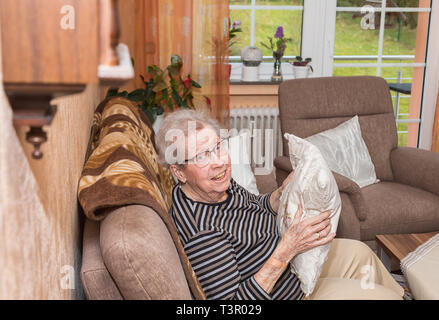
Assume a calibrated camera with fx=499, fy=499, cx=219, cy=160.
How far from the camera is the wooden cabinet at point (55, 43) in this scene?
2.10 feet

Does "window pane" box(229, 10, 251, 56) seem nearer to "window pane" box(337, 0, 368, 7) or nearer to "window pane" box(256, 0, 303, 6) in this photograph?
"window pane" box(256, 0, 303, 6)

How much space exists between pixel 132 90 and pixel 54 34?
296 cm

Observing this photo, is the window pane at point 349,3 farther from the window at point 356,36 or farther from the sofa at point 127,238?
the sofa at point 127,238

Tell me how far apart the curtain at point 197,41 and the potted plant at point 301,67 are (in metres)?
0.58

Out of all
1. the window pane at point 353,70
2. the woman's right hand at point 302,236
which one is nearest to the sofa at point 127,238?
the woman's right hand at point 302,236

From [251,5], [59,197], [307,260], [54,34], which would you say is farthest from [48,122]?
[251,5]

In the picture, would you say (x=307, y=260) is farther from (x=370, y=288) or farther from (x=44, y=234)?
(x=44, y=234)

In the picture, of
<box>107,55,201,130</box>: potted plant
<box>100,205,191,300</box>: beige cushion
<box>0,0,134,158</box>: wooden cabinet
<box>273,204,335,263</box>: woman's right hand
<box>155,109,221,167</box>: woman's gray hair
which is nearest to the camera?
<box>0,0,134,158</box>: wooden cabinet

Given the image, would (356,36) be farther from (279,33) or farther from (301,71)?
(279,33)

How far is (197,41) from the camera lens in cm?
360

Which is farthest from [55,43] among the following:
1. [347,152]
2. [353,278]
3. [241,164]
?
[347,152]

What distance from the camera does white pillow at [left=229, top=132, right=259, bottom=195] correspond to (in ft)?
7.82

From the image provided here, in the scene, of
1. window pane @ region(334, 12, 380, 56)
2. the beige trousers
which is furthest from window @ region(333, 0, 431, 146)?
the beige trousers

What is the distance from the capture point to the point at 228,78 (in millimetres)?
3666
